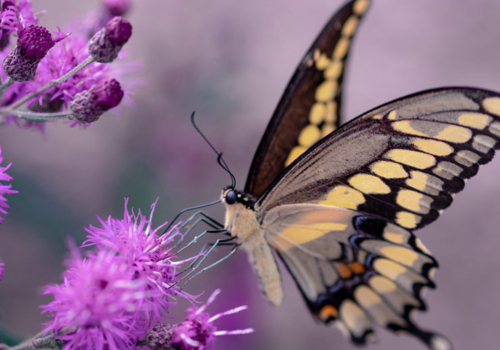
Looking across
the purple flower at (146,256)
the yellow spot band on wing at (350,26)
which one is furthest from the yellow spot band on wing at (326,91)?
the purple flower at (146,256)

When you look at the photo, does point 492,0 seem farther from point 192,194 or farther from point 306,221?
point 306,221

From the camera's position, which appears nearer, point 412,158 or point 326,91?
point 412,158

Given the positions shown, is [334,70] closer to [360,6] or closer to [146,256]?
[360,6]

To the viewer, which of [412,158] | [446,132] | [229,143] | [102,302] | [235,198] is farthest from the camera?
[229,143]

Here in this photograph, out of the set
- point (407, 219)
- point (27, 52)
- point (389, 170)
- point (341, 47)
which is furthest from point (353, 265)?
point (27, 52)

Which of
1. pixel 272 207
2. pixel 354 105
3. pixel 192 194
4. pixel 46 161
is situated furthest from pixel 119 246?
pixel 354 105

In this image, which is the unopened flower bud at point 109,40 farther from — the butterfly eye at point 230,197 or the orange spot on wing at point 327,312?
the orange spot on wing at point 327,312
